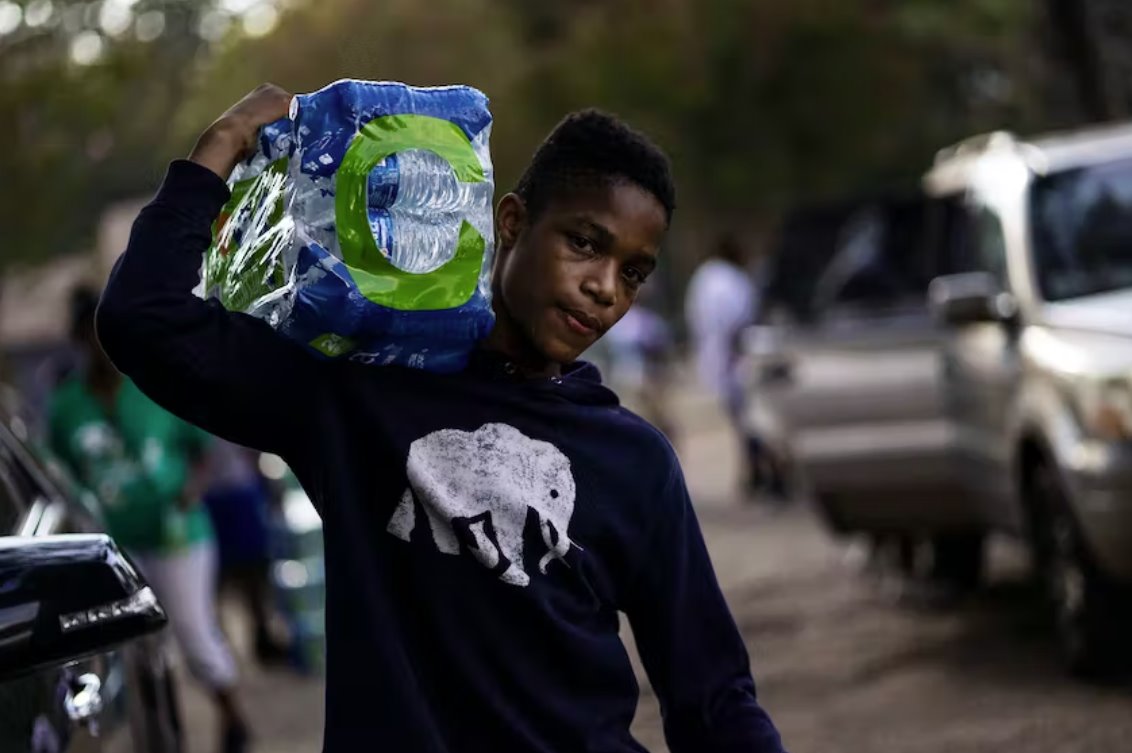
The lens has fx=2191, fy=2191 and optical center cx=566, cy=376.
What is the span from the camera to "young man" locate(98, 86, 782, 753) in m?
2.64

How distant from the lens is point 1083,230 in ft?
27.6

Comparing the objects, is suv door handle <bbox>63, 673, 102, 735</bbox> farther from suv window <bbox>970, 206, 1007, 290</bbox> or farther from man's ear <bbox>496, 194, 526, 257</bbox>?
suv window <bbox>970, 206, 1007, 290</bbox>

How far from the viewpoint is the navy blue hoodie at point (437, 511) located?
263 cm

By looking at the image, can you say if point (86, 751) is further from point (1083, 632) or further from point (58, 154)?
point (58, 154)

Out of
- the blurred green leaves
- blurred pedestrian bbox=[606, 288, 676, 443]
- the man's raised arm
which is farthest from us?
blurred pedestrian bbox=[606, 288, 676, 443]

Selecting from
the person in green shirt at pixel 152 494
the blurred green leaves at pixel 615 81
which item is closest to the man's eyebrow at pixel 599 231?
the person in green shirt at pixel 152 494

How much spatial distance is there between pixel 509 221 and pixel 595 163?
149 mm

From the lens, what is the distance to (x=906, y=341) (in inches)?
384

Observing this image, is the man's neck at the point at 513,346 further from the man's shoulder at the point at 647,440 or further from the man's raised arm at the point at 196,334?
the man's raised arm at the point at 196,334

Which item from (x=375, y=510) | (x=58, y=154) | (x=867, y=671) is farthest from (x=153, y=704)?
(x=58, y=154)

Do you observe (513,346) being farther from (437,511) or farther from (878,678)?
(878,678)

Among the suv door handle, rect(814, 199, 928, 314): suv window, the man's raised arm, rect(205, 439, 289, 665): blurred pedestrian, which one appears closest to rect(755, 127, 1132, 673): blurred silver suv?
rect(814, 199, 928, 314): suv window

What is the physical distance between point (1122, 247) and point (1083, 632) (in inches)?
59.7

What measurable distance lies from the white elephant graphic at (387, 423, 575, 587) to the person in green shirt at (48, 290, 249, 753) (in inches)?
187
